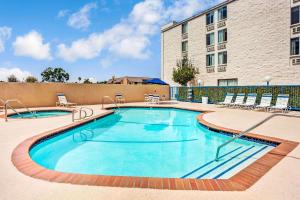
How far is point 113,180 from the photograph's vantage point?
338 centimetres

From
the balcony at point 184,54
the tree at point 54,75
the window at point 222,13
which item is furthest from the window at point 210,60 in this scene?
the tree at point 54,75

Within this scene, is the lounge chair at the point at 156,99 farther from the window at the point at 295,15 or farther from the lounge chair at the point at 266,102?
the window at the point at 295,15

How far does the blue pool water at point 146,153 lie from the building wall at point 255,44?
1386 cm

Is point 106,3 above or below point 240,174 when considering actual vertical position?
above

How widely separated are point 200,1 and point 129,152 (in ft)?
82.1

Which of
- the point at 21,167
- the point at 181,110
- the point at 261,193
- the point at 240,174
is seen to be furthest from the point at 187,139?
the point at 181,110

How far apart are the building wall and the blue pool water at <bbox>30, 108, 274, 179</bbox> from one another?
13.9m

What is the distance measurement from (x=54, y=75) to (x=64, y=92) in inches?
2373

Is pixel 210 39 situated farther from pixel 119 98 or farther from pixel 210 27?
pixel 119 98

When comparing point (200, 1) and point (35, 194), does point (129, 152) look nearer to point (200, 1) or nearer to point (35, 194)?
point (35, 194)

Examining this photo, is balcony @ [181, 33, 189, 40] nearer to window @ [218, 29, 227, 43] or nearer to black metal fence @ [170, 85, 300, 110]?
window @ [218, 29, 227, 43]

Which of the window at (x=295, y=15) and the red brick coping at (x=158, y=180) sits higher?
the window at (x=295, y=15)

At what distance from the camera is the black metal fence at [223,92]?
13828 mm

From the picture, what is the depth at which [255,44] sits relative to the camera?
20.3 meters
